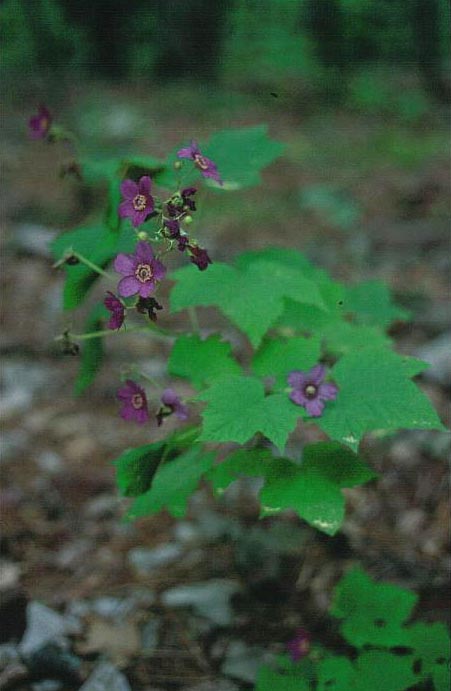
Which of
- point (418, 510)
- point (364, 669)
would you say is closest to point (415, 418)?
point (364, 669)

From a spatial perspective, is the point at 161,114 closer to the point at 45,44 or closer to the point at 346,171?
the point at 45,44

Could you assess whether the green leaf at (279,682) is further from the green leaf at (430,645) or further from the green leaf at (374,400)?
the green leaf at (374,400)

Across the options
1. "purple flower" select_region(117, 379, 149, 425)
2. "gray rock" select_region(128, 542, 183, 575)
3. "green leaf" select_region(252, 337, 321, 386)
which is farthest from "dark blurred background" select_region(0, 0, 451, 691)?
"purple flower" select_region(117, 379, 149, 425)

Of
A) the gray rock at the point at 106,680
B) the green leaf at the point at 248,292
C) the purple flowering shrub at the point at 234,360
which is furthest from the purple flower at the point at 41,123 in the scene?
the gray rock at the point at 106,680

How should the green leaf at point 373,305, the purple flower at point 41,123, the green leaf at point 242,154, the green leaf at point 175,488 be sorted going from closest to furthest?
the green leaf at point 175,488 → the green leaf at point 242,154 → the purple flower at point 41,123 → the green leaf at point 373,305

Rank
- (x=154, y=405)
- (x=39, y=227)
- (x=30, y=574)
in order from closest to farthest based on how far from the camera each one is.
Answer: (x=30, y=574), (x=154, y=405), (x=39, y=227)

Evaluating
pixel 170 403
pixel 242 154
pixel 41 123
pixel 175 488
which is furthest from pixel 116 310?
pixel 41 123

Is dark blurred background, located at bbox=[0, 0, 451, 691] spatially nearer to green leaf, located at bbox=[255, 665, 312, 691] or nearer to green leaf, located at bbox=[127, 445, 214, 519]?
green leaf, located at bbox=[255, 665, 312, 691]
